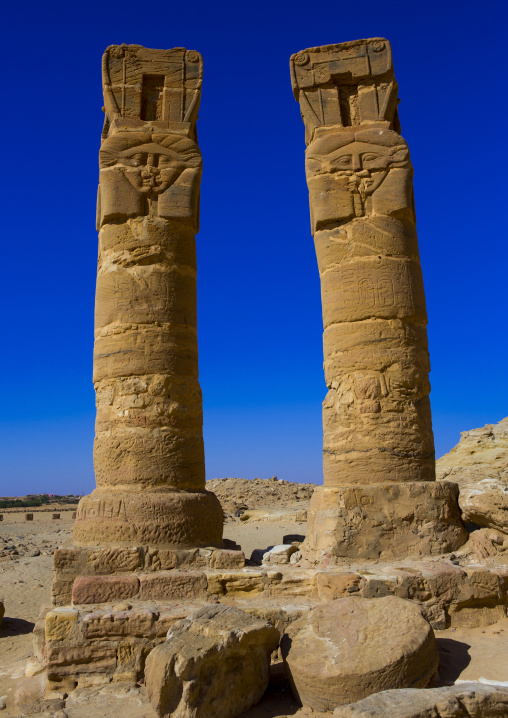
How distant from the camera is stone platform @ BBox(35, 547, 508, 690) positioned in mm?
4895

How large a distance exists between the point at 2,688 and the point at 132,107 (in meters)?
6.32

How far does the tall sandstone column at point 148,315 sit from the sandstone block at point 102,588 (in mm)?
496

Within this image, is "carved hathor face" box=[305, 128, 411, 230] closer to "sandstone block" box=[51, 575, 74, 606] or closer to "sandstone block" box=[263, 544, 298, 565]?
"sandstone block" box=[263, 544, 298, 565]

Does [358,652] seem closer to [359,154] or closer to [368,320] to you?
[368,320]

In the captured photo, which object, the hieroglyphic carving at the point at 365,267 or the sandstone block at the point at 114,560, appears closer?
the sandstone block at the point at 114,560

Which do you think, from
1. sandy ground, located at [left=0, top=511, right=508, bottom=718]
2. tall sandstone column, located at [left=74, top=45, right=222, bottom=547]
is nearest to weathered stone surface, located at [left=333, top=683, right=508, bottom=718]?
sandy ground, located at [left=0, top=511, right=508, bottom=718]

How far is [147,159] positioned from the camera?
698 centimetres

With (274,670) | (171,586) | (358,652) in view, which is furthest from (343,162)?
(274,670)

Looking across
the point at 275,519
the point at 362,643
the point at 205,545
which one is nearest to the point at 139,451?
the point at 205,545

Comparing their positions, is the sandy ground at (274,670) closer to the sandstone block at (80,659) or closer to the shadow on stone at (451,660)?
the shadow on stone at (451,660)

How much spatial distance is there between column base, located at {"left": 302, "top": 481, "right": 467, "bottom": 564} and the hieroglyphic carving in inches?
10.2

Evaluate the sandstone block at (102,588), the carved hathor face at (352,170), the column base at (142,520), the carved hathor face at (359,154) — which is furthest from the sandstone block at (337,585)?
the carved hathor face at (359,154)

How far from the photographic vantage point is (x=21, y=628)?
8.49 meters

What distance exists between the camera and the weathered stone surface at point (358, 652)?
4059 mm
